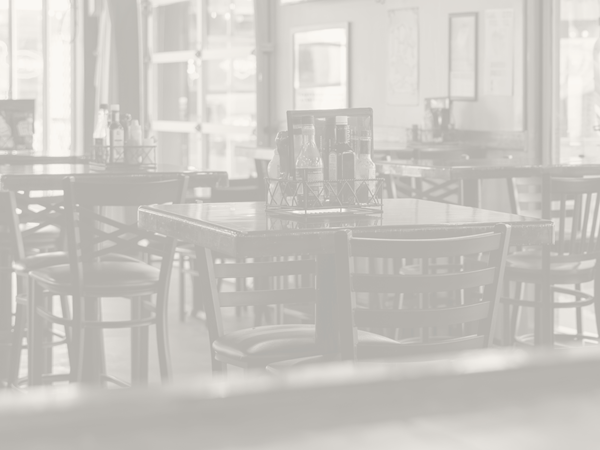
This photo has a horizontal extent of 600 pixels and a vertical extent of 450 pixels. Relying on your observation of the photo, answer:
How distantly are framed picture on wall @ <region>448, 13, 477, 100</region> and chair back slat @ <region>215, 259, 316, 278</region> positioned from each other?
3.36m

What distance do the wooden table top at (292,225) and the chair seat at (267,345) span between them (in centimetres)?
25

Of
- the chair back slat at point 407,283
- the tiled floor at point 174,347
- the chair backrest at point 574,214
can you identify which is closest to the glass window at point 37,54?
the tiled floor at point 174,347

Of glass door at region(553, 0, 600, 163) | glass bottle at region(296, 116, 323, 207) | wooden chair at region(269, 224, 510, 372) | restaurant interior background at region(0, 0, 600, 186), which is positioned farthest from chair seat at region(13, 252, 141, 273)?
glass door at region(553, 0, 600, 163)

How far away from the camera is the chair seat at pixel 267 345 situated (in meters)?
2.17

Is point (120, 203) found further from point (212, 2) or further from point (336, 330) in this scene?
point (212, 2)

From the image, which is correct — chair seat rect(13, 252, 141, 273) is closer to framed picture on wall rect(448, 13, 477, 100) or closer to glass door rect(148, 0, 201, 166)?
framed picture on wall rect(448, 13, 477, 100)

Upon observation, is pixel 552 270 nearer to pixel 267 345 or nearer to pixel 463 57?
pixel 267 345

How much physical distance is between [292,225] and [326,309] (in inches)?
8.9

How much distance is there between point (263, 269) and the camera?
2375 millimetres

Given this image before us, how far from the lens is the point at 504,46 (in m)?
5.33

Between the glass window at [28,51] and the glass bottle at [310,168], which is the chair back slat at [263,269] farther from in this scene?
the glass window at [28,51]

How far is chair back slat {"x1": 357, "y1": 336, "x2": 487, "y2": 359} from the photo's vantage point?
2.02m

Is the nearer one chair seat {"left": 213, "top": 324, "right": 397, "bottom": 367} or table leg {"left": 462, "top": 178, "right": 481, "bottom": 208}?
chair seat {"left": 213, "top": 324, "right": 397, "bottom": 367}

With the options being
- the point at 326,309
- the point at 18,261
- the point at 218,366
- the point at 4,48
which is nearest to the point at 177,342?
the point at 18,261
